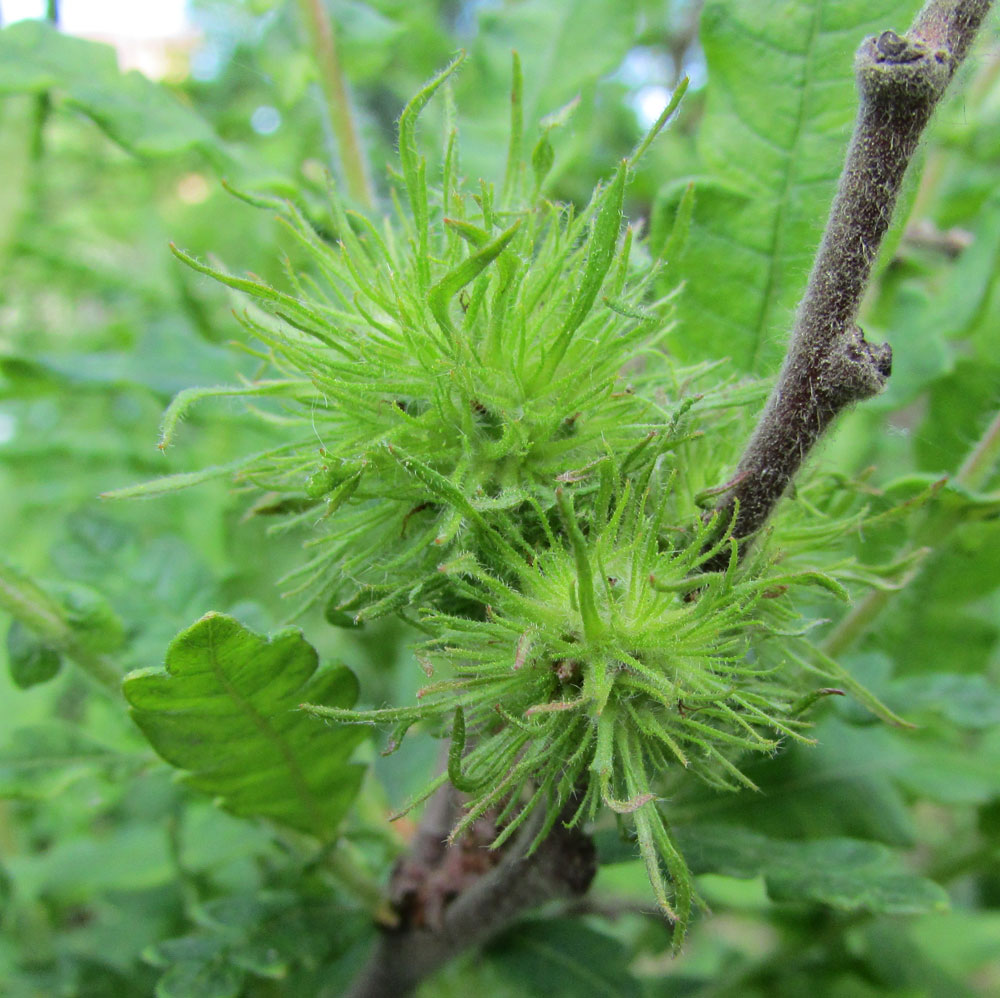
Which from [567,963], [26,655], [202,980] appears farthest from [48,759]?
[567,963]

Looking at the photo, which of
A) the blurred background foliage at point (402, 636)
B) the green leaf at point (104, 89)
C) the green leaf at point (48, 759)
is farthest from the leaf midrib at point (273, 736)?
the green leaf at point (104, 89)

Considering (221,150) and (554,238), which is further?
(221,150)

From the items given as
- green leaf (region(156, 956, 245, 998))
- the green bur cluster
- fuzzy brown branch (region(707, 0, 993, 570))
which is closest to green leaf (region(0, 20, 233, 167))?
the green bur cluster

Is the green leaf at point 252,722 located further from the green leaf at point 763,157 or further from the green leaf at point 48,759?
the green leaf at point 763,157

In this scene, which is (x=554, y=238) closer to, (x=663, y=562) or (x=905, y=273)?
(x=663, y=562)

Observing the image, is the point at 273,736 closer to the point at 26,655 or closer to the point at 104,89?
the point at 26,655

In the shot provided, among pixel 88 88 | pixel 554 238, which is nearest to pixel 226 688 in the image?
pixel 554 238
